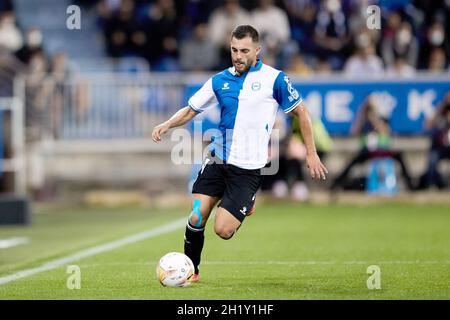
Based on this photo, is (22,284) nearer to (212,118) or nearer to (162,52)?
(212,118)

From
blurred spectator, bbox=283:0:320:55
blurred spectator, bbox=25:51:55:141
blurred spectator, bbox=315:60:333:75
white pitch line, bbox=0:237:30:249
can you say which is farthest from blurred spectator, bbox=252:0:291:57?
white pitch line, bbox=0:237:30:249

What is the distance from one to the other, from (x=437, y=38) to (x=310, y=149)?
13930 millimetres

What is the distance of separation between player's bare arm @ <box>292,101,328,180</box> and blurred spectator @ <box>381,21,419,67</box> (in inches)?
531

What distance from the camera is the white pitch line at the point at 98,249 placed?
11.5 m

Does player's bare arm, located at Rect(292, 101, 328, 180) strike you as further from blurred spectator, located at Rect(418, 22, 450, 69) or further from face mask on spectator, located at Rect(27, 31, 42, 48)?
face mask on spectator, located at Rect(27, 31, 42, 48)

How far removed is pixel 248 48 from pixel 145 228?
7991 millimetres

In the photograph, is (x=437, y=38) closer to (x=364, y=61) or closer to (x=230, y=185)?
(x=364, y=61)

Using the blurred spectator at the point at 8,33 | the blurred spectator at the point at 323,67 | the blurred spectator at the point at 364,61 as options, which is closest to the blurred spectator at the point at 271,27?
the blurred spectator at the point at 323,67

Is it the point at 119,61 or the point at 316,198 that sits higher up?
the point at 119,61

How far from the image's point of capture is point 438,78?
22.6 metres

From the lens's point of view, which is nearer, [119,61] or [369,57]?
[369,57]

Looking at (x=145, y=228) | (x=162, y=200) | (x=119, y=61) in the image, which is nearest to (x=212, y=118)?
(x=162, y=200)

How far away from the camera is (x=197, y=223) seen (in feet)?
34.1

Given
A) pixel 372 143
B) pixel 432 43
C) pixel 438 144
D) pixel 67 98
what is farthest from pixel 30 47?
pixel 438 144
